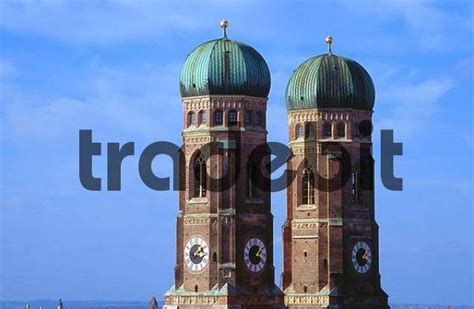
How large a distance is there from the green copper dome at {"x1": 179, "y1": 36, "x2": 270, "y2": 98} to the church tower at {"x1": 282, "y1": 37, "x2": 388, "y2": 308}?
31.8 ft

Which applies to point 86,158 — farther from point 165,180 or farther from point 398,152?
point 398,152

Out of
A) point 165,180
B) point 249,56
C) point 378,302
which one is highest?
point 249,56

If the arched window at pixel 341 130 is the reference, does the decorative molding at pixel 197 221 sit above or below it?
below

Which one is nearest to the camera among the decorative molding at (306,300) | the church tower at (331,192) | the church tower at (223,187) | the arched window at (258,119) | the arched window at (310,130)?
the church tower at (223,187)

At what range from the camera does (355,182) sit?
5438 inches

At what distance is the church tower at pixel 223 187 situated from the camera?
126375 mm

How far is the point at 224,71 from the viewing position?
127 metres

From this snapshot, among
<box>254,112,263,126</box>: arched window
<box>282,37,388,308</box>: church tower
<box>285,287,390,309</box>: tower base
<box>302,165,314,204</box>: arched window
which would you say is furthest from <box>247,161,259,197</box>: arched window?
<box>285,287,390,309</box>: tower base

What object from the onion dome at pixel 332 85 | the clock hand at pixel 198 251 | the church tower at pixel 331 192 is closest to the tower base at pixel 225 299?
the clock hand at pixel 198 251

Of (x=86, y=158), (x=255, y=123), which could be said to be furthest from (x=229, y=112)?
(x=86, y=158)

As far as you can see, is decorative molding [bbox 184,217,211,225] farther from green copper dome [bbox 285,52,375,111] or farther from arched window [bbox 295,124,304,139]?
green copper dome [bbox 285,52,375,111]

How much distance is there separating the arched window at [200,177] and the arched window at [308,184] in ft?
41.2

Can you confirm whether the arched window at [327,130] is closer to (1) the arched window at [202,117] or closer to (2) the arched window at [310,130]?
(2) the arched window at [310,130]

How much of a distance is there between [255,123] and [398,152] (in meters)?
15.4
